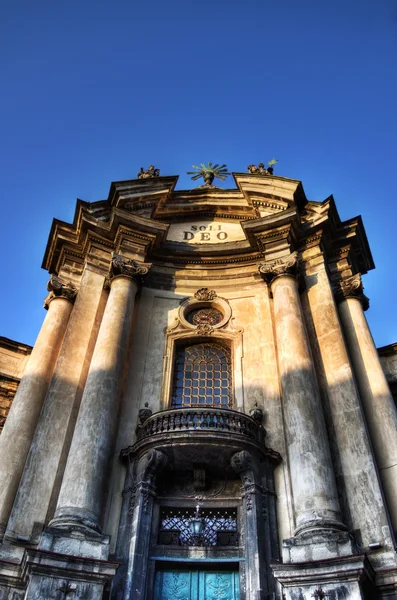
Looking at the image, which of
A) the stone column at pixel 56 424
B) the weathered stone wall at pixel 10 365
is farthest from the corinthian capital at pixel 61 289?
the weathered stone wall at pixel 10 365

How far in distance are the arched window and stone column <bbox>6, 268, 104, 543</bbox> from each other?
2995 millimetres

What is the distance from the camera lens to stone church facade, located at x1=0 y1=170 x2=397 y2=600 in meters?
11.5

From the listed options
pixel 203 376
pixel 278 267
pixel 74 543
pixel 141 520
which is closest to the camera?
pixel 74 543

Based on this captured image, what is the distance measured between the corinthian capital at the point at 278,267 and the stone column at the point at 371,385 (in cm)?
191

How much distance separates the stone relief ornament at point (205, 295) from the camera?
18781 mm

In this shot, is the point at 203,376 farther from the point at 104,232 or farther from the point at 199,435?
the point at 104,232

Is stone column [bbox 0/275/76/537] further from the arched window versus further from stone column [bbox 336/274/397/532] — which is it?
stone column [bbox 336/274/397/532]

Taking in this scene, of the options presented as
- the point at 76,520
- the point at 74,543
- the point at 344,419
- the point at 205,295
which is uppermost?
the point at 205,295

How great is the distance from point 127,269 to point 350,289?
746 centimetres

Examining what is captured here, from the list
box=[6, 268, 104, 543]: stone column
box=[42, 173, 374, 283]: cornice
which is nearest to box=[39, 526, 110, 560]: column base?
box=[6, 268, 104, 543]: stone column

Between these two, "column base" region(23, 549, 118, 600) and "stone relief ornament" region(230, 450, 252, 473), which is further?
"stone relief ornament" region(230, 450, 252, 473)

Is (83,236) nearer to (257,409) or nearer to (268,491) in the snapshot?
(257,409)

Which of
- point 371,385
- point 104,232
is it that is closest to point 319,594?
point 371,385

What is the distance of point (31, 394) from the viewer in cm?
1491
